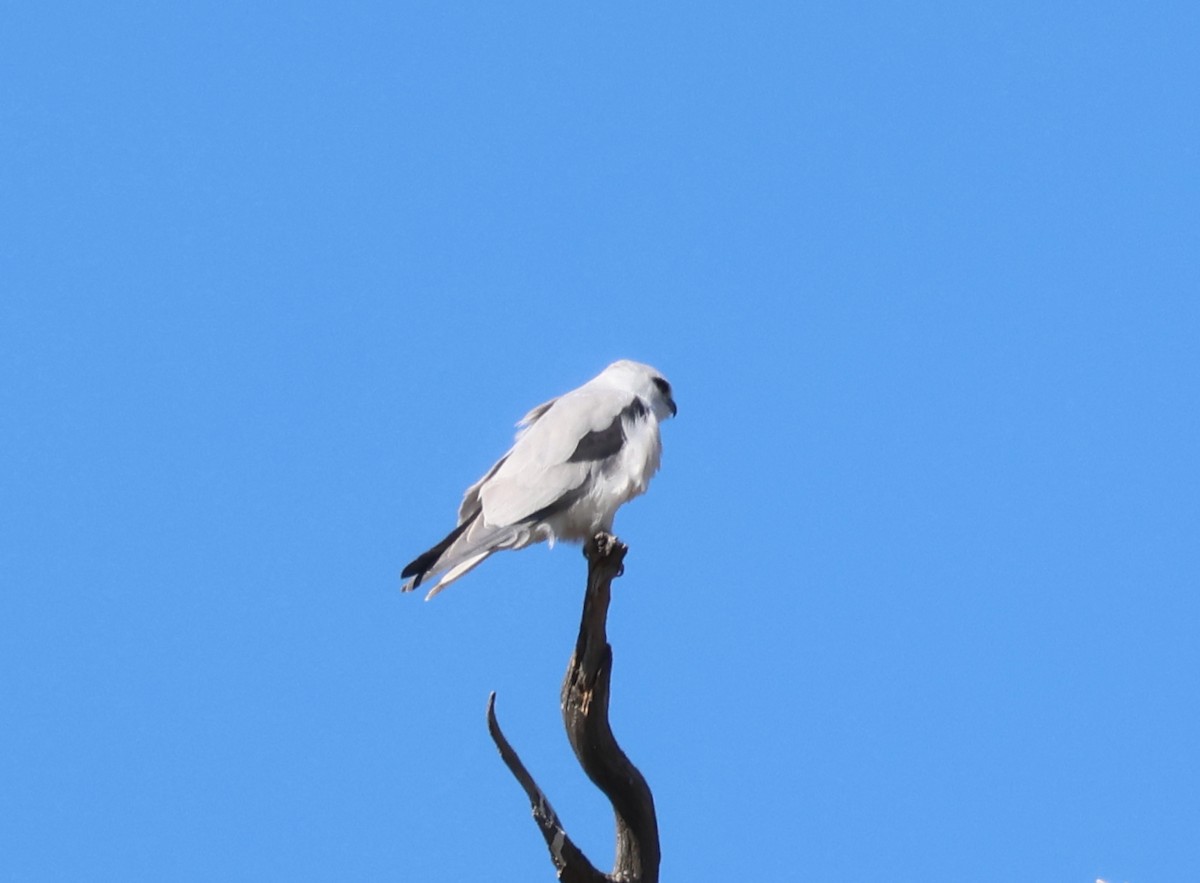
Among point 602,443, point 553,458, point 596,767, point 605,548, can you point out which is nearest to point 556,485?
point 553,458

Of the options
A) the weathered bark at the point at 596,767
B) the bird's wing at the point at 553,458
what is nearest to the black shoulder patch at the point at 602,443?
the bird's wing at the point at 553,458

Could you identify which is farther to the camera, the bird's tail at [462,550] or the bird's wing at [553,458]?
the bird's wing at [553,458]

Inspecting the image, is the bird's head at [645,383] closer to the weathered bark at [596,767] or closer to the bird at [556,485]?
the bird at [556,485]

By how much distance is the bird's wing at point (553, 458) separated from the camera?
7789mm

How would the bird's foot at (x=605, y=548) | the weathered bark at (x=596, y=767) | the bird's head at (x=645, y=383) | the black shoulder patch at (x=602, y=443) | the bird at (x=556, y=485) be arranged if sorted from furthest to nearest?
the bird's head at (x=645, y=383), the black shoulder patch at (x=602, y=443), the bird at (x=556, y=485), the bird's foot at (x=605, y=548), the weathered bark at (x=596, y=767)

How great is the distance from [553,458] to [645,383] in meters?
1.40

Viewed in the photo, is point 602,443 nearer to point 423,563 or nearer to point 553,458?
point 553,458

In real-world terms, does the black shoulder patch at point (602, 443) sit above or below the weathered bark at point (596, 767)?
above

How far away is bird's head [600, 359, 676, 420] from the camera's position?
9.17m

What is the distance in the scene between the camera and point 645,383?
9.23 metres

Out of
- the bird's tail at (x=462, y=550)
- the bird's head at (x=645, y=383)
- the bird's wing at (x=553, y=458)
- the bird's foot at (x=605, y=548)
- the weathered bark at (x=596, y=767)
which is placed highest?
the bird's head at (x=645, y=383)

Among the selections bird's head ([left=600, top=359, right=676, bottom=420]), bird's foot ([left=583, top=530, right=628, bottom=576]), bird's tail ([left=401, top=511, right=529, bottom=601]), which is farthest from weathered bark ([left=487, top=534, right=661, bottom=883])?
bird's head ([left=600, top=359, right=676, bottom=420])

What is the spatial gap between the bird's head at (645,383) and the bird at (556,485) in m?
0.61

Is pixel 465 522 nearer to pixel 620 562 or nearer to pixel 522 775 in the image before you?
pixel 620 562
